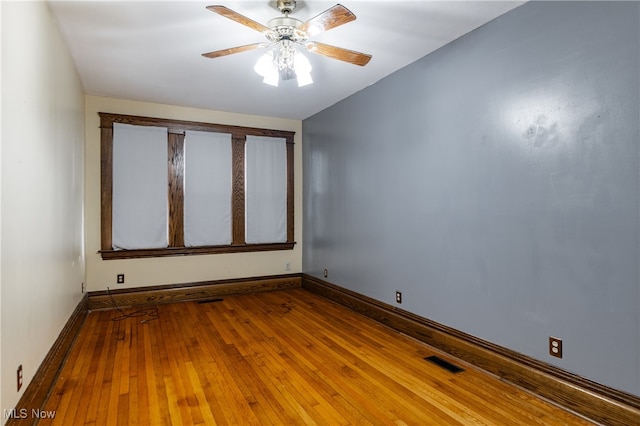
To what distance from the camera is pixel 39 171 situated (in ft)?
7.21

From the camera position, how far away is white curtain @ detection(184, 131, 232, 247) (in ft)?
16.2

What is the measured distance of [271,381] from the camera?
2.54m

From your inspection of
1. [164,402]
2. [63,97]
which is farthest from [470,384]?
[63,97]

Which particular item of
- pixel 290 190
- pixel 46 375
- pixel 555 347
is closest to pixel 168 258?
pixel 290 190

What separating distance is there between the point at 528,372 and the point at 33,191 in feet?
10.8

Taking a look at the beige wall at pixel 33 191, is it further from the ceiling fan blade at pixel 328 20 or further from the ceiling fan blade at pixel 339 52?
the ceiling fan blade at pixel 339 52

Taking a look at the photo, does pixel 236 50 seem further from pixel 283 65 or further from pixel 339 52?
pixel 339 52

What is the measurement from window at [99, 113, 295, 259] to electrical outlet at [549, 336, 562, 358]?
12.6ft

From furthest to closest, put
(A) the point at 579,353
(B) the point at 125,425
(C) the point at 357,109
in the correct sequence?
(C) the point at 357,109 → (A) the point at 579,353 → (B) the point at 125,425

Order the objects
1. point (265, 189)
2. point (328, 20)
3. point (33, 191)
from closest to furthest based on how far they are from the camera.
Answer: point (33, 191) → point (328, 20) → point (265, 189)

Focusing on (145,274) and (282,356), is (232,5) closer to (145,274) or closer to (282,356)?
(282,356)

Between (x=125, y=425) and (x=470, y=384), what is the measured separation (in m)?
2.20

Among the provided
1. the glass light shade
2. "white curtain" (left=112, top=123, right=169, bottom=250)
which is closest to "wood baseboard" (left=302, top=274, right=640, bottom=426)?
the glass light shade

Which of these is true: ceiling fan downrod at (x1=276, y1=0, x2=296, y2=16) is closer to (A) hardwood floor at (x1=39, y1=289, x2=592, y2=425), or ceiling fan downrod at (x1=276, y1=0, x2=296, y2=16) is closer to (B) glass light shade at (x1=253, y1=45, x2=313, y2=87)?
(B) glass light shade at (x1=253, y1=45, x2=313, y2=87)
